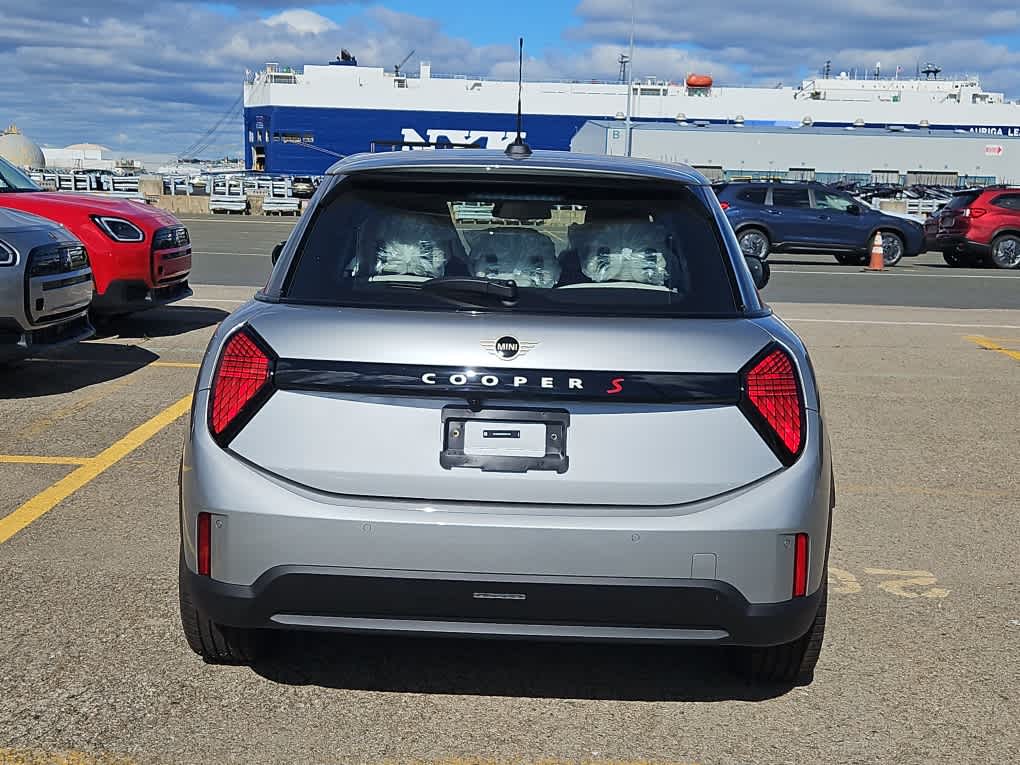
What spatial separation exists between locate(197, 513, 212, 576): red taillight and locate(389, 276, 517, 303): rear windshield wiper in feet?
2.72

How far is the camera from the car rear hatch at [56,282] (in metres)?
7.64

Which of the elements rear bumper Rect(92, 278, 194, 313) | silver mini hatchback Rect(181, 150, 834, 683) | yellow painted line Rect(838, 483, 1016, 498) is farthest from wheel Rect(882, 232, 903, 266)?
silver mini hatchback Rect(181, 150, 834, 683)

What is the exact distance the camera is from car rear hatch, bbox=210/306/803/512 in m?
3.06

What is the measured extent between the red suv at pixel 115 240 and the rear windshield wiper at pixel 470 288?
7358mm

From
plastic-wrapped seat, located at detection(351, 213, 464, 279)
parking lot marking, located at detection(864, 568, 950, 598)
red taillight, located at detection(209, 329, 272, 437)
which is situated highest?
plastic-wrapped seat, located at detection(351, 213, 464, 279)

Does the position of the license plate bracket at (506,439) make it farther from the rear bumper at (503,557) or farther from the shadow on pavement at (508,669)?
the shadow on pavement at (508,669)

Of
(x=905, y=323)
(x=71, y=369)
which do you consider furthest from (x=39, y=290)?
(x=905, y=323)

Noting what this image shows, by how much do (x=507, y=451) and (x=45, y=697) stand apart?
1.54 m

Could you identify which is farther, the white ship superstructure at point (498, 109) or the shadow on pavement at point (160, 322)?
the white ship superstructure at point (498, 109)

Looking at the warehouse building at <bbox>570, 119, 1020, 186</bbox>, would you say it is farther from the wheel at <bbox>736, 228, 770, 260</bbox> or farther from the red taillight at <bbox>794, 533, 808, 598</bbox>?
the red taillight at <bbox>794, 533, 808, 598</bbox>

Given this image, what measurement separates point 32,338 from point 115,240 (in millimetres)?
2500

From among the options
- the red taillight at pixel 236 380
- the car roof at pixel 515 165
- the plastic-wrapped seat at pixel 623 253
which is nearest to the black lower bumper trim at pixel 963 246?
the car roof at pixel 515 165

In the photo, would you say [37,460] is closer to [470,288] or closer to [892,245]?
[470,288]

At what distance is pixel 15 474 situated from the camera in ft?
19.8
